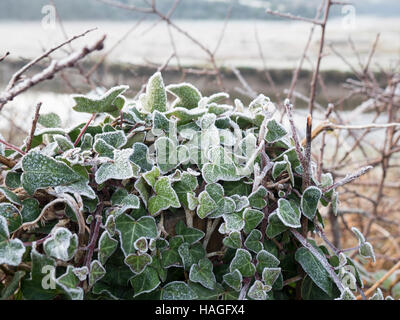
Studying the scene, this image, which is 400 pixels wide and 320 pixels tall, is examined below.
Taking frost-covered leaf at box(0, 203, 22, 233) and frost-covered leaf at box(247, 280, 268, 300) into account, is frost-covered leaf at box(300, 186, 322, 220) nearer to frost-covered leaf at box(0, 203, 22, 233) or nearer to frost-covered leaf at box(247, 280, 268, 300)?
frost-covered leaf at box(247, 280, 268, 300)

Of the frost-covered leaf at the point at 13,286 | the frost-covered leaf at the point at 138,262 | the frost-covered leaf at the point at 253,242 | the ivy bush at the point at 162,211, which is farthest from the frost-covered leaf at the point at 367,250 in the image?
the frost-covered leaf at the point at 13,286

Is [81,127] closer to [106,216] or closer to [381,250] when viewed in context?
[106,216]

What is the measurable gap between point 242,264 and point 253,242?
0.9 inches

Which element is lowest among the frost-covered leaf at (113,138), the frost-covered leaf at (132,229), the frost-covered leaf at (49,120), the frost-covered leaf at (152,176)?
the frost-covered leaf at (132,229)

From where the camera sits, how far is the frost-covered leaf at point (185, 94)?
1.45ft

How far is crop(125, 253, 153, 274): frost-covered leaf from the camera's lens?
0.35 m

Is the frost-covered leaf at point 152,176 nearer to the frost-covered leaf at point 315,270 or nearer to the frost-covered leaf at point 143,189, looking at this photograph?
the frost-covered leaf at point 143,189

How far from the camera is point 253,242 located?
38 centimetres

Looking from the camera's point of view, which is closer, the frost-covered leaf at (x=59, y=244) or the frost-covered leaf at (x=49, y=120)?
the frost-covered leaf at (x=59, y=244)

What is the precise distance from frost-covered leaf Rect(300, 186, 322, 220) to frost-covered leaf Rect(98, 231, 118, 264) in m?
0.18

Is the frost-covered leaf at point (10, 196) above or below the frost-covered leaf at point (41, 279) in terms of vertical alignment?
above

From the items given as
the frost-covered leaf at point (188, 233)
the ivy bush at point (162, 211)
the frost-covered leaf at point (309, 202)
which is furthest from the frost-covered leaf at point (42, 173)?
the frost-covered leaf at point (309, 202)

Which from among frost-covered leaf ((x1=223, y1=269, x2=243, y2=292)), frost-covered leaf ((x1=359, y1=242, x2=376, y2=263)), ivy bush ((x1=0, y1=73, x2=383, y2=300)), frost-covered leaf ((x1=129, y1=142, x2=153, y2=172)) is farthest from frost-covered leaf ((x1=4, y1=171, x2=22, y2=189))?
frost-covered leaf ((x1=359, y1=242, x2=376, y2=263))
